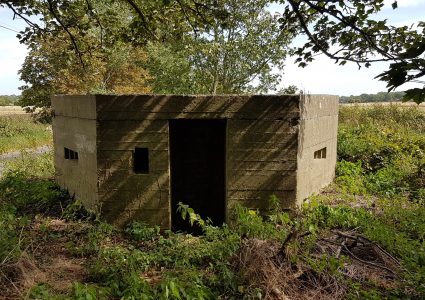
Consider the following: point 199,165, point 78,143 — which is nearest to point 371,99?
point 199,165

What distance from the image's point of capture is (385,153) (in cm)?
1134

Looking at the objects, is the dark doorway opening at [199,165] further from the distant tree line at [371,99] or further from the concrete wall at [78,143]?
the distant tree line at [371,99]

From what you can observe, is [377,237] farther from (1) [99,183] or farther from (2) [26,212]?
(2) [26,212]

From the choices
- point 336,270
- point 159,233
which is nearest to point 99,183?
point 159,233

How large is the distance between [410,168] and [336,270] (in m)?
6.54

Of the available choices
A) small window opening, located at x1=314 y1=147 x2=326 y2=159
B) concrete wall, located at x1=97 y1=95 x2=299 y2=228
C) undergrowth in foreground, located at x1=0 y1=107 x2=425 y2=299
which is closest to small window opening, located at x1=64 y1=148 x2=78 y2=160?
undergrowth in foreground, located at x1=0 y1=107 x2=425 y2=299

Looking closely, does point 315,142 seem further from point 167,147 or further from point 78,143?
point 78,143

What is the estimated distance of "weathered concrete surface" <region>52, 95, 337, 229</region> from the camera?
252 inches

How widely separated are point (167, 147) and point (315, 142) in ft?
9.86

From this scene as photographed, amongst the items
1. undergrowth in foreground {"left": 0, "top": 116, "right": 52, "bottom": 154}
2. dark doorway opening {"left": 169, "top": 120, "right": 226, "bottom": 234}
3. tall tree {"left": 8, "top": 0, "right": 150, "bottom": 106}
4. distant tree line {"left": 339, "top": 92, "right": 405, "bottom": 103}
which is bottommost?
undergrowth in foreground {"left": 0, "top": 116, "right": 52, "bottom": 154}

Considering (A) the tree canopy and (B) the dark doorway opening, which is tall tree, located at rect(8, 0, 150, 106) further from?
(B) the dark doorway opening

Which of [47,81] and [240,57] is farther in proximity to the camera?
[47,81]

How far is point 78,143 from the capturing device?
7.34 m

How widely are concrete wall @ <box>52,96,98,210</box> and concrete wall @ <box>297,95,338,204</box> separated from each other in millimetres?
3343
